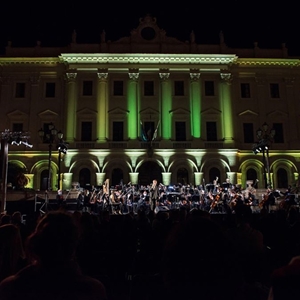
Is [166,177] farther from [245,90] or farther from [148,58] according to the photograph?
[245,90]

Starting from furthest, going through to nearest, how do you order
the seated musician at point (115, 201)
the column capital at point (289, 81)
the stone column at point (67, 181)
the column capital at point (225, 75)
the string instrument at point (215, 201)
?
the column capital at point (289, 81) → the column capital at point (225, 75) → the stone column at point (67, 181) → the seated musician at point (115, 201) → the string instrument at point (215, 201)

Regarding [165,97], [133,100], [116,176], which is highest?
[165,97]

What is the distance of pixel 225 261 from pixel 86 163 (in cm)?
2985

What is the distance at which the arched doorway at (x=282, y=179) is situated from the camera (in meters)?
32.1

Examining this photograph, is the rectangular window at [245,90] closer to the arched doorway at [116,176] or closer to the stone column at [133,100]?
the stone column at [133,100]

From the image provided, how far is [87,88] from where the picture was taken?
3297cm

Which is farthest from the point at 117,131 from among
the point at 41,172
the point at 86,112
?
the point at 41,172

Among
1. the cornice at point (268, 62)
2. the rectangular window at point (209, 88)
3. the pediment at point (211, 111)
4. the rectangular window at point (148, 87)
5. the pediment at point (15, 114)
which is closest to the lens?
the pediment at point (15, 114)

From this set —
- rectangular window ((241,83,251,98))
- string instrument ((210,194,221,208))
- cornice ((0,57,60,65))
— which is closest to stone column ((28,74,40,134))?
cornice ((0,57,60,65))

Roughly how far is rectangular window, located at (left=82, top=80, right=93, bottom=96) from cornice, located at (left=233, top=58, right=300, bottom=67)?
13896 mm

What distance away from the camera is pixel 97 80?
108 ft

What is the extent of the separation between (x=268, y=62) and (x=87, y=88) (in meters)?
17.4

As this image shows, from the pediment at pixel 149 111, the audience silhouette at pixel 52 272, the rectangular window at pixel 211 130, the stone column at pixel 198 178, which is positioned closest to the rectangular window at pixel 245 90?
the rectangular window at pixel 211 130

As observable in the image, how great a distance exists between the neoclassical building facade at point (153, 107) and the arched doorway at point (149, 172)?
0.09m
